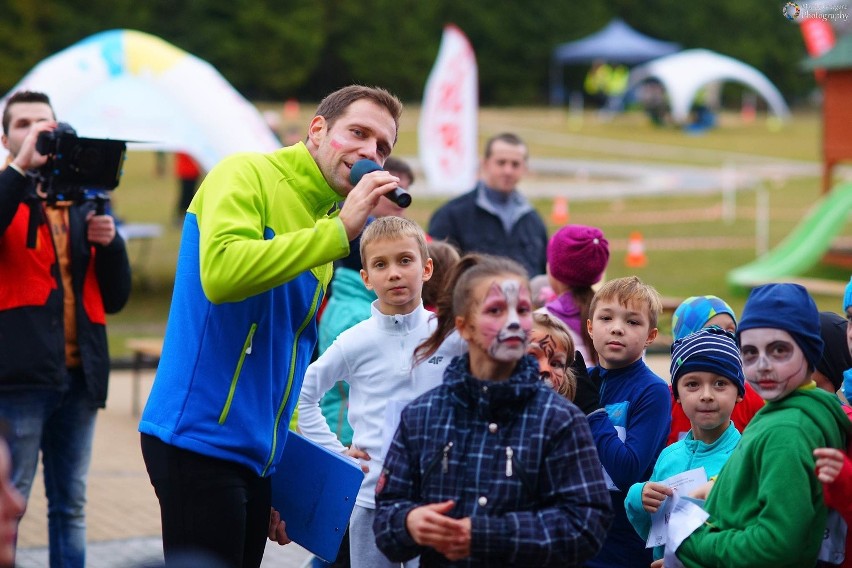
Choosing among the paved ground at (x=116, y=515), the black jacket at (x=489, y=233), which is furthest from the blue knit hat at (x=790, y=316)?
the black jacket at (x=489, y=233)

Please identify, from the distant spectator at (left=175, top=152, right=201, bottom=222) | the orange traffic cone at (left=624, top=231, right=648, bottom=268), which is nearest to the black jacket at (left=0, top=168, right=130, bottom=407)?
the orange traffic cone at (left=624, top=231, right=648, bottom=268)

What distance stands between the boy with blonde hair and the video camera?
234 cm

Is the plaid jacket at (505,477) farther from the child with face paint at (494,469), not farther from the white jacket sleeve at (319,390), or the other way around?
the white jacket sleeve at (319,390)

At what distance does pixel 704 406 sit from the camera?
163 inches

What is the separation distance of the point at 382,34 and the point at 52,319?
62.0 m

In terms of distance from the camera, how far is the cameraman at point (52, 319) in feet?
17.2

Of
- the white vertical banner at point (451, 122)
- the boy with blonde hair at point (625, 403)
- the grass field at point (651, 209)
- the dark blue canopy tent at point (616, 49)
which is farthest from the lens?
the dark blue canopy tent at point (616, 49)

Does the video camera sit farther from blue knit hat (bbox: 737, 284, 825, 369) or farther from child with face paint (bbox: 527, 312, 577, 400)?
blue knit hat (bbox: 737, 284, 825, 369)

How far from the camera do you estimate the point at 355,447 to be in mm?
4520

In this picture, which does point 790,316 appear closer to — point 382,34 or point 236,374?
point 236,374

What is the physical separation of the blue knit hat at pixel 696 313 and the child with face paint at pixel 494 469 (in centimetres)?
197

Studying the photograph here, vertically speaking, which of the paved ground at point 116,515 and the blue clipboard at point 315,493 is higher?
the blue clipboard at point 315,493

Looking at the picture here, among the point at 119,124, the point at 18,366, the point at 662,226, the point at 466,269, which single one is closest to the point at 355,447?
the point at 466,269

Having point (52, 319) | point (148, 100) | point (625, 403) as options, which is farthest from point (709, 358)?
point (148, 100)
